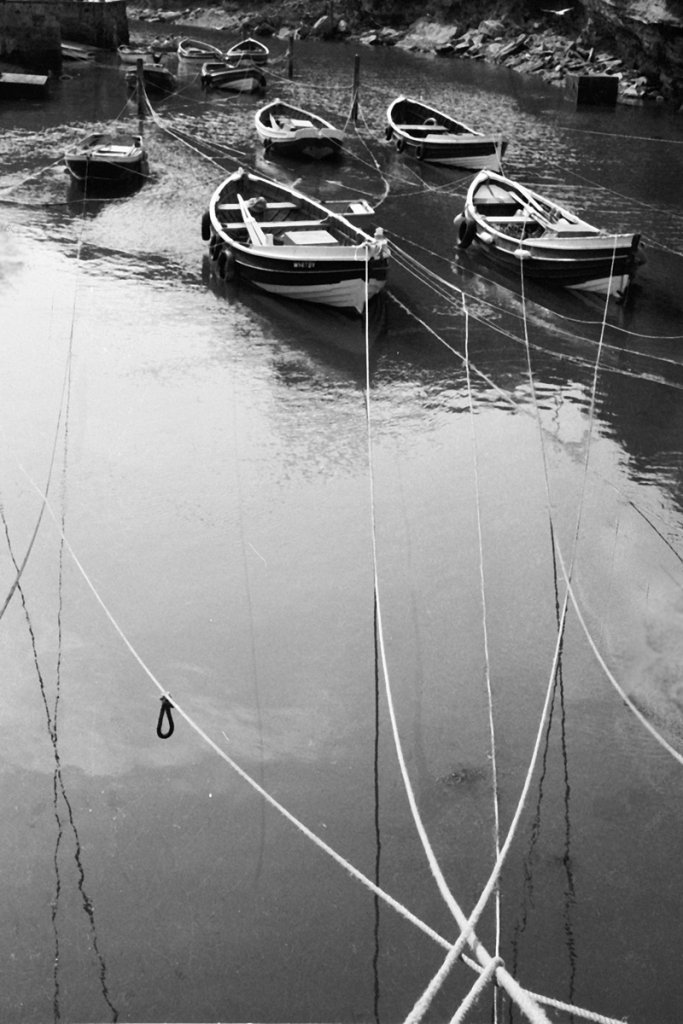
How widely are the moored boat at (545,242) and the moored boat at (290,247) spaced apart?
2.87m

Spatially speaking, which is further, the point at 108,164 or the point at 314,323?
the point at 108,164

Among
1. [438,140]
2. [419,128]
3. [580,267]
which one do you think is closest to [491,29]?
[419,128]

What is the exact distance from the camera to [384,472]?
1399 cm

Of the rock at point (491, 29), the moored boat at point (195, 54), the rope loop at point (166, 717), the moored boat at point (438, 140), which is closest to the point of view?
the rope loop at point (166, 717)

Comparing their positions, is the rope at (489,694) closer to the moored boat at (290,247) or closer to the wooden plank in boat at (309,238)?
the moored boat at (290,247)

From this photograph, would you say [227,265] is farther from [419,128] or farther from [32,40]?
[32,40]

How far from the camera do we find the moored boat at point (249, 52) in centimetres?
4828

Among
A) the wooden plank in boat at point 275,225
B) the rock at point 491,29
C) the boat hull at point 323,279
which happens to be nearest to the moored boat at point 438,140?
the wooden plank in boat at point 275,225

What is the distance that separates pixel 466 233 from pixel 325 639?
14127mm

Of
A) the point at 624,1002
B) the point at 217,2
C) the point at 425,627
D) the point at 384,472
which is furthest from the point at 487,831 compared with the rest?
the point at 217,2

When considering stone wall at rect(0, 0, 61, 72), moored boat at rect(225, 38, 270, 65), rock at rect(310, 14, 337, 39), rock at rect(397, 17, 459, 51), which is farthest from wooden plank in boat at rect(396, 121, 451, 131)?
rock at rect(310, 14, 337, 39)

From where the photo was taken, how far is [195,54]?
4981 cm

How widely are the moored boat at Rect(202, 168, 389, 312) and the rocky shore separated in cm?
2758

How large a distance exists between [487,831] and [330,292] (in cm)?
1241
